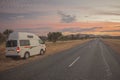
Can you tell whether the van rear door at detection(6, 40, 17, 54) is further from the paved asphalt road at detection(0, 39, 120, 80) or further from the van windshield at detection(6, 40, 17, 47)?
the paved asphalt road at detection(0, 39, 120, 80)

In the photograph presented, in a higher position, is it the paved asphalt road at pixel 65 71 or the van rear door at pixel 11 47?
the van rear door at pixel 11 47

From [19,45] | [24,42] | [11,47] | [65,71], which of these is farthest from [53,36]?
[65,71]

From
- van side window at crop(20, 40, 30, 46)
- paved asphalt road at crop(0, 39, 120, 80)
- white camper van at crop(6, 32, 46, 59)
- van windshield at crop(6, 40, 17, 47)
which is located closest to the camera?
paved asphalt road at crop(0, 39, 120, 80)

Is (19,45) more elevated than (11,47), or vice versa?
(19,45)

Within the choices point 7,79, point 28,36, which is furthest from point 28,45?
point 7,79

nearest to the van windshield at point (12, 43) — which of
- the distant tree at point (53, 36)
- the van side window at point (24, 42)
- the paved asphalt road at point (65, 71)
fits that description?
the van side window at point (24, 42)

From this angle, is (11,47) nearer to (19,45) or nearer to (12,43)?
(12,43)

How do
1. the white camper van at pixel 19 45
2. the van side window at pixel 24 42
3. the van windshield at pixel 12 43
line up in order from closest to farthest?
1. the white camper van at pixel 19 45
2. the van windshield at pixel 12 43
3. the van side window at pixel 24 42

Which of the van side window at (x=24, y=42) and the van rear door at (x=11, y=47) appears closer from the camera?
the van rear door at (x=11, y=47)

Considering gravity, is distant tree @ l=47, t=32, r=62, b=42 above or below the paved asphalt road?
above

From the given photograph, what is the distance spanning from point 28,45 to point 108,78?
11.9 metres

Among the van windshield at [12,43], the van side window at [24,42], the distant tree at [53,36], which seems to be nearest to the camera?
the van windshield at [12,43]

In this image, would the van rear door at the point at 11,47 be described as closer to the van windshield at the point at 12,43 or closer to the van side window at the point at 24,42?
the van windshield at the point at 12,43

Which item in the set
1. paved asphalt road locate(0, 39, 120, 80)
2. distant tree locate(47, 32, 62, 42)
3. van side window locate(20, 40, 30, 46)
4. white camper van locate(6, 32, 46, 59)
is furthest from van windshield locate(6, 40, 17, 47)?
distant tree locate(47, 32, 62, 42)
